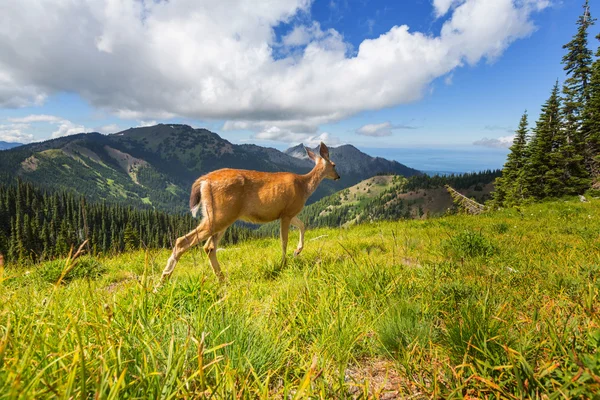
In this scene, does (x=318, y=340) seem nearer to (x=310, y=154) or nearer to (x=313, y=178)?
(x=313, y=178)

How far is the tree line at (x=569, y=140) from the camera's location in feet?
109

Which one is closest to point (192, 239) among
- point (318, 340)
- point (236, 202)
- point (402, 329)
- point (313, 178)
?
point (236, 202)

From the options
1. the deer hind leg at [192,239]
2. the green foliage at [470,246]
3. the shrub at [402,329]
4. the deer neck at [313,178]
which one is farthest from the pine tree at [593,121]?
the deer hind leg at [192,239]

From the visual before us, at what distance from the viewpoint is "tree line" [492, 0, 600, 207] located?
33.2 m

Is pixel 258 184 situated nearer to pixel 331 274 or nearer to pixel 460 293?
pixel 331 274

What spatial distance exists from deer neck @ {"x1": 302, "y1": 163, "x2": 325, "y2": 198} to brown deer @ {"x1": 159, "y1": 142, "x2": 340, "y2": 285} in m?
0.58

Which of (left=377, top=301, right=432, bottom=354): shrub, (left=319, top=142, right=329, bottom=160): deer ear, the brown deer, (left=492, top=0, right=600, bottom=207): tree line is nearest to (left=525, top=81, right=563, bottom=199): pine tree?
(left=492, top=0, right=600, bottom=207): tree line

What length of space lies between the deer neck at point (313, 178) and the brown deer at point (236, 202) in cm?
58

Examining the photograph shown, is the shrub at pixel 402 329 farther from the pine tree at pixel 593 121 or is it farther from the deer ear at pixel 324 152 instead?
the pine tree at pixel 593 121

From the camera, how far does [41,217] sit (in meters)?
144

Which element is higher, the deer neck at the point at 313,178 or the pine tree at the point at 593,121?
the pine tree at the point at 593,121

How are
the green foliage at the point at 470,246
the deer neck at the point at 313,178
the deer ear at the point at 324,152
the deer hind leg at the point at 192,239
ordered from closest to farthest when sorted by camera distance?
the deer hind leg at the point at 192,239 → the green foliage at the point at 470,246 → the deer neck at the point at 313,178 → the deer ear at the point at 324,152

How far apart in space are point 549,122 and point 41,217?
648 ft

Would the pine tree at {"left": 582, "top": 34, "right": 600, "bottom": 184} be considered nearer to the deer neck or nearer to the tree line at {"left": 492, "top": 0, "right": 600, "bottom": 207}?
the tree line at {"left": 492, "top": 0, "right": 600, "bottom": 207}
